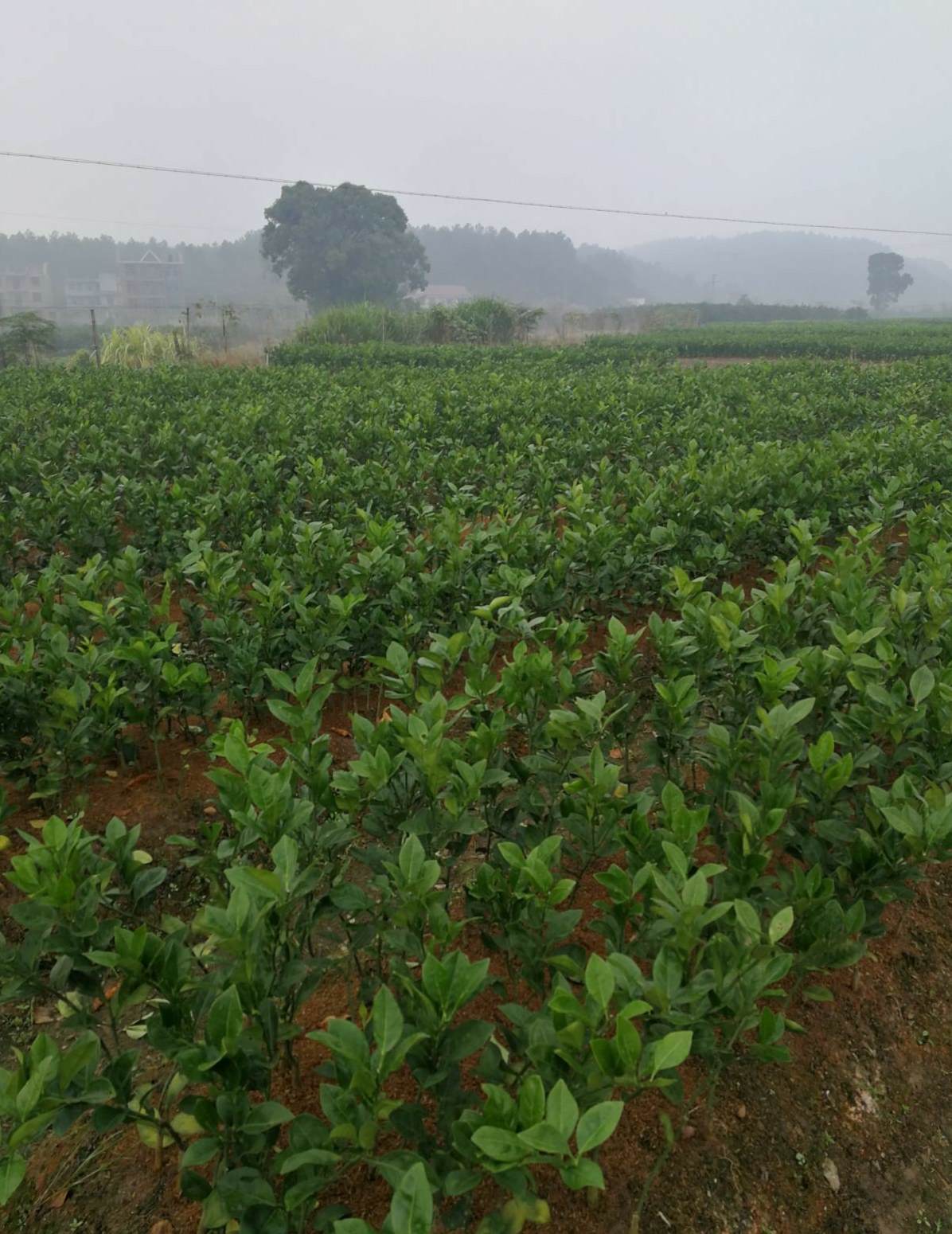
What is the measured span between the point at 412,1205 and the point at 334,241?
62352 mm

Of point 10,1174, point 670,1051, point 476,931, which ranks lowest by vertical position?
point 476,931

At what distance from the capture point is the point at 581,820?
2.20 metres

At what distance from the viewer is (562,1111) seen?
4.13 ft

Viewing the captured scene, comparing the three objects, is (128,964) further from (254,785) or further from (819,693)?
(819,693)

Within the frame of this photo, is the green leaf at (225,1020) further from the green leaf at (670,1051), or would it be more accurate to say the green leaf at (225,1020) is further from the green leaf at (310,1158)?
the green leaf at (670,1051)

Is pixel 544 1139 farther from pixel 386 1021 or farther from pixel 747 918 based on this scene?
Result: pixel 747 918

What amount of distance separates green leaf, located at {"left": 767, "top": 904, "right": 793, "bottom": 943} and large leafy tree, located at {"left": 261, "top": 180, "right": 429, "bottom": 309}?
5883 centimetres

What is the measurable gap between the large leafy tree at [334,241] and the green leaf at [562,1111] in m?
59.1

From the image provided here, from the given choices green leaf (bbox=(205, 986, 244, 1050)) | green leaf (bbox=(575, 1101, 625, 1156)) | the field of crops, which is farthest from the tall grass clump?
green leaf (bbox=(575, 1101, 625, 1156))

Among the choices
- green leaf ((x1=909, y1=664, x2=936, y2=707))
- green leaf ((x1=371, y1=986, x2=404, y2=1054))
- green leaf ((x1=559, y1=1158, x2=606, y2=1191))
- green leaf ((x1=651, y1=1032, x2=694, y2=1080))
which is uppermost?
green leaf ((x1=909, y1=664, x2=936, y2=707))

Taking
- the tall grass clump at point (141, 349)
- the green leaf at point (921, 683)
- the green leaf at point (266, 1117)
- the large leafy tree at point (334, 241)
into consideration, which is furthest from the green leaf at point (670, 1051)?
the large leafy tree at point (334, 241)

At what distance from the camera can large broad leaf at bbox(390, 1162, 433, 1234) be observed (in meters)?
1.17

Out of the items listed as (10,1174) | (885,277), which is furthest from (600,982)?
(885,277)

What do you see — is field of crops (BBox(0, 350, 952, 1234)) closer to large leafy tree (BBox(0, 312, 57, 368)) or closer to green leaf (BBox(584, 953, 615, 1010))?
green leaf (BBox(584, 953, 615, 1010))
